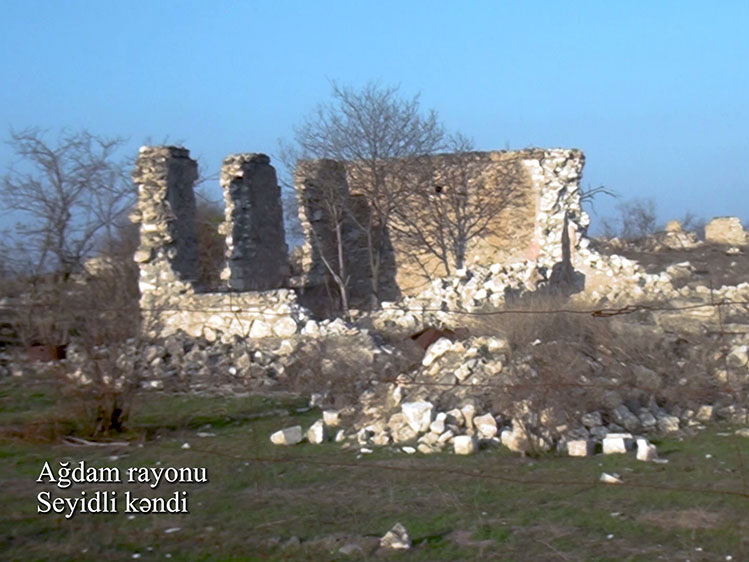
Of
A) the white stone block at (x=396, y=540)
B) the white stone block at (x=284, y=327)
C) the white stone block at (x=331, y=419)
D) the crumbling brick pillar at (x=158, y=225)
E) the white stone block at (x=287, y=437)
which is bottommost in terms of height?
the white stone block at (x=396, y=540)

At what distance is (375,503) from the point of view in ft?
21.4

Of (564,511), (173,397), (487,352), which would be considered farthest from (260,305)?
(564,511)

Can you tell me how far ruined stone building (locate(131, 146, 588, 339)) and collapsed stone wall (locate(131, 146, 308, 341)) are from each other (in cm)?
2

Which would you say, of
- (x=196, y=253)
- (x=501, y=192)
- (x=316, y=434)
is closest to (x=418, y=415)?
(x=316, y=434)

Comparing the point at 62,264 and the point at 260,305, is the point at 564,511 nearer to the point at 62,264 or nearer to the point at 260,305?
the point at 260,305

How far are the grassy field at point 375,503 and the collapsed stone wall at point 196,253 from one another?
219 inches

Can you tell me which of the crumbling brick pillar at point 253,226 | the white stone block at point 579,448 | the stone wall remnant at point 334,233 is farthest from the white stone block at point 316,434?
the stone wall remnant at point 334,233

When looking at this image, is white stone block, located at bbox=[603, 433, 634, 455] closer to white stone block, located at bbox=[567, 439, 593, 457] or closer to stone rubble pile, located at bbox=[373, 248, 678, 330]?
white stone block, located at bbox=[567, 439, 593, 457]

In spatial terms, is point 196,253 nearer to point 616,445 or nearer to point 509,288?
point 509,288

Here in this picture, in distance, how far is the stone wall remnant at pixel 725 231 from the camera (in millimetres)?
29438

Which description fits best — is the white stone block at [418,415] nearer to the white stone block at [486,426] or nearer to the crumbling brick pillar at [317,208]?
the white stone block at [486,426]

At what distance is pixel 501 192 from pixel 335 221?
340cm

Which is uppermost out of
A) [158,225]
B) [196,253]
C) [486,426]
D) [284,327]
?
[158,225]

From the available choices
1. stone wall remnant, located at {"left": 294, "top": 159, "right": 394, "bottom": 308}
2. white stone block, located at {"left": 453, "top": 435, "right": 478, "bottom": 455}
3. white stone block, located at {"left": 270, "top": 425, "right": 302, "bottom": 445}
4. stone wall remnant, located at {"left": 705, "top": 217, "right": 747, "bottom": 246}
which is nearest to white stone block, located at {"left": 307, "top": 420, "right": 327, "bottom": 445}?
white stone block, located at {"left": 270, "top": 425, "right": 302, "bottom": 445}
